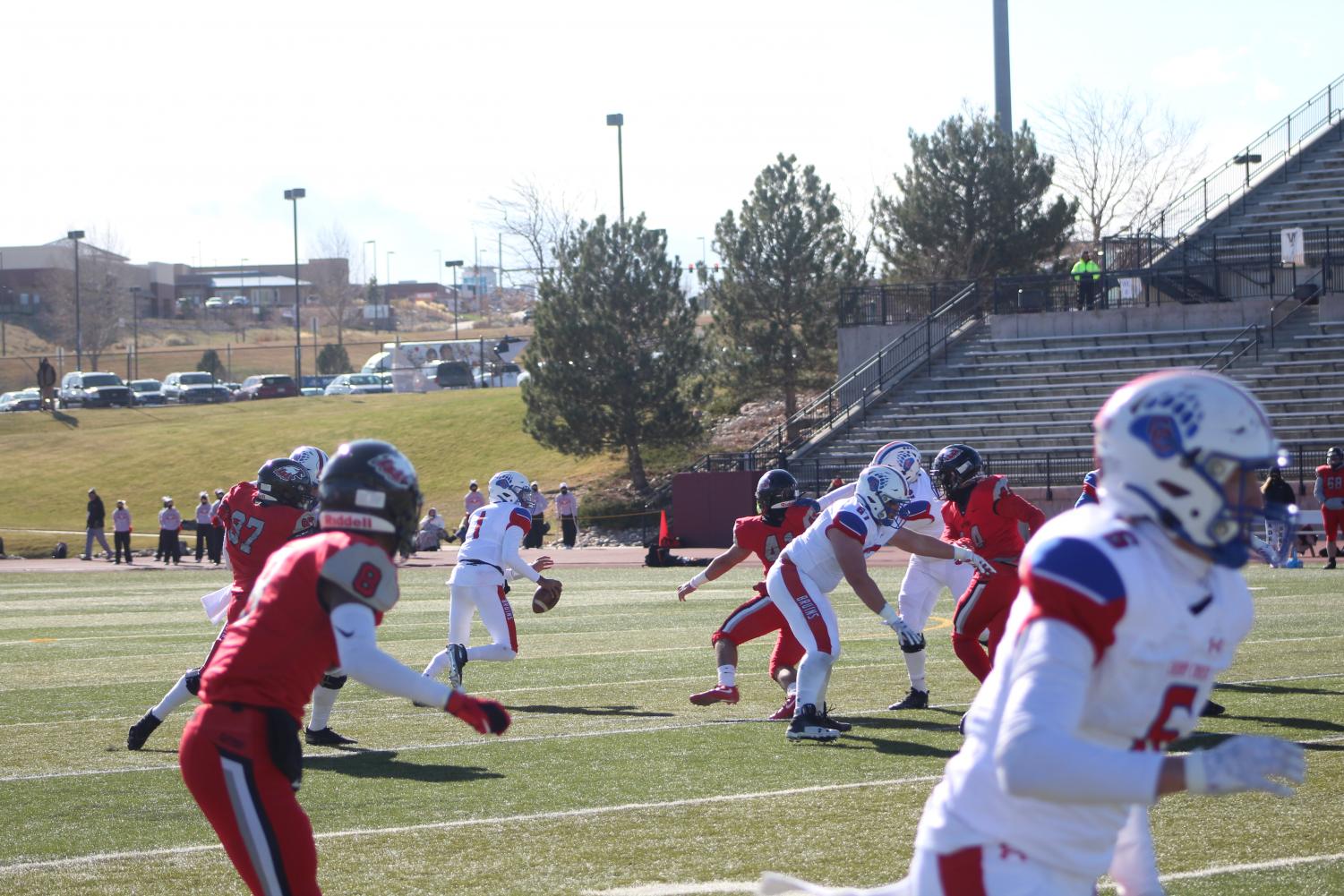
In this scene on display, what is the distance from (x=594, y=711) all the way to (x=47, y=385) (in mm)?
55540

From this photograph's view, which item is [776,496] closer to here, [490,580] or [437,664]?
[490,580]

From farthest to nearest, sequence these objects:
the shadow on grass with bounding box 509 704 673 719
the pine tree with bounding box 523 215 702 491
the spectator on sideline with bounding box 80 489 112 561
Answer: the pine tree with bounding box 523 215 702 491 → the spectator on sideline with bounding box 80 489 112 561 → the shadow on grass with bounding box 509 704 673 719

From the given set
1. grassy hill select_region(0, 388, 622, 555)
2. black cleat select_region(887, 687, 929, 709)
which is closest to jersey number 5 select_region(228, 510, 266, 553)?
black cleat select_region(887, 687, 929, 709)

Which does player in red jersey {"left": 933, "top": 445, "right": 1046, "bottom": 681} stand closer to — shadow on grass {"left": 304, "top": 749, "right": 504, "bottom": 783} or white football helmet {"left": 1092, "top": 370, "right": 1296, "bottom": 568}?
shadow on grass {"left": 304, "top": 749, "right": 504, "bottom": 783}

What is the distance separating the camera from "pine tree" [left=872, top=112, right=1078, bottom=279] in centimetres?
4475

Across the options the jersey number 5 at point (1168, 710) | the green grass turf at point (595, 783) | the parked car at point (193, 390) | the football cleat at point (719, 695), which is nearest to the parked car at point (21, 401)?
the parked car at point (193, 390)

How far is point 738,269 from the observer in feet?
150

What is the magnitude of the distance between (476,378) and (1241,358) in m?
44.3

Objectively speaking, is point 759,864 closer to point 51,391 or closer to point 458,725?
point 458,725

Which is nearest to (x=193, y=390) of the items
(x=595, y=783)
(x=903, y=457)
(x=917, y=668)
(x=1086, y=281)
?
(x=1086, y=281)

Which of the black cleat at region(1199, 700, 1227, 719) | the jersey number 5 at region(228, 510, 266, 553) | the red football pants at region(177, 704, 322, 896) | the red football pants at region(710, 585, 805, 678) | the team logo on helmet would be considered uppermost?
the team logo on helmet

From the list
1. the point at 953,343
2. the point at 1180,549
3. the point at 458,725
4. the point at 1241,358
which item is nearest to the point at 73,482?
the point at 953,343

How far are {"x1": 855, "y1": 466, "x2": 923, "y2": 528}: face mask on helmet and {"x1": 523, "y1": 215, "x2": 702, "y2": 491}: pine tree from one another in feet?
103

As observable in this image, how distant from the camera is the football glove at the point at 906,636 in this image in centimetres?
1000
